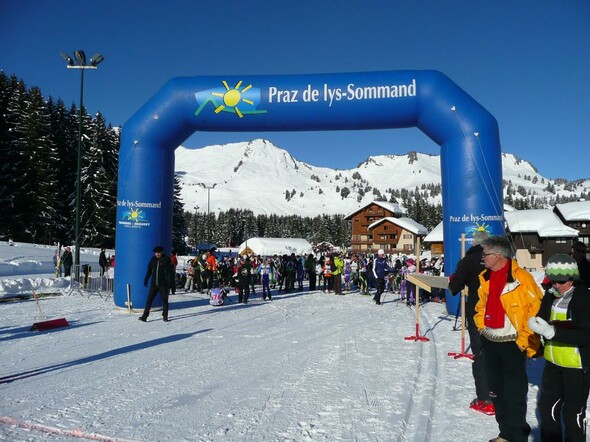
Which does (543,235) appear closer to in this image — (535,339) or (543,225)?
(543,225)

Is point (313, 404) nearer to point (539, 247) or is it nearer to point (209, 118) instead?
point (209, 118)

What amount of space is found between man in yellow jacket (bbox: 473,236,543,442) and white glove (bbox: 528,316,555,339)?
0.69ft

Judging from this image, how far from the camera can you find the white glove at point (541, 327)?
119 inches

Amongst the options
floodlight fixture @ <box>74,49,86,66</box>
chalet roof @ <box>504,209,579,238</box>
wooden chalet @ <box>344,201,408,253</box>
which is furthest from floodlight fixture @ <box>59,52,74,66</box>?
wooden chalet @ <box>344,201,408,253</box>

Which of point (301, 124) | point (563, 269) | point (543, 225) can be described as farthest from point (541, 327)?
point (543, 225)

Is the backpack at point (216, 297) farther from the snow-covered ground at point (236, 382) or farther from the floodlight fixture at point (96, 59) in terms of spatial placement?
the floodlight fixture at point (96, 59)

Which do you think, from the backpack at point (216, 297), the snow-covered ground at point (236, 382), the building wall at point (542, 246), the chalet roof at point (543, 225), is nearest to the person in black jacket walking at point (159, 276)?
the snow-covered ground at point (236, 382)

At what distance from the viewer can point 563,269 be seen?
3.15 m

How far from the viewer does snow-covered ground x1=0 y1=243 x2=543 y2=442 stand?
12.5 feet

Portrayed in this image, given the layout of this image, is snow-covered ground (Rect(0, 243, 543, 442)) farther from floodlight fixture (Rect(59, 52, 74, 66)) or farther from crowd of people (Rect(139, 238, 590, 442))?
floodlight fixture (Rect(59, 52, 74, 66))

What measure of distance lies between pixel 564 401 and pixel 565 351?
36 centimetres

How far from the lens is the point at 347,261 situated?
20.2m

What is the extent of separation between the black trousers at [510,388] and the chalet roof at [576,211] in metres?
48.3

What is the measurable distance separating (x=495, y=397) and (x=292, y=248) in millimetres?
61984
